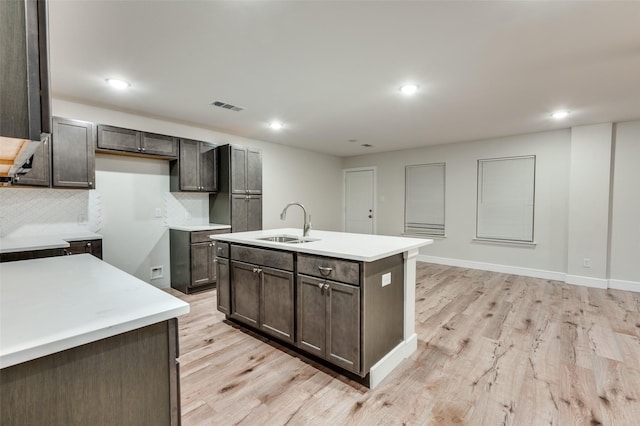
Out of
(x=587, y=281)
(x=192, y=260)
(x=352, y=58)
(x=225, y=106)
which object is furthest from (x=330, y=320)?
(x=587, y=281)

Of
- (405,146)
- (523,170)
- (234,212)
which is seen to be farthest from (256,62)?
(523,170)

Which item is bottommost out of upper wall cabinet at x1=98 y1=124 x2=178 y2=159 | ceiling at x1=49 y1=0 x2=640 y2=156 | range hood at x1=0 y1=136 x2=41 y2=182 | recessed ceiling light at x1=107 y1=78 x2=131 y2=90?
range hood at x1=0 y1=136 x2=41 y2=182

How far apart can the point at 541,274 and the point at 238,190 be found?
5113mm

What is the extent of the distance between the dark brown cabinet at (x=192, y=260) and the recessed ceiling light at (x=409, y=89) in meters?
3.01

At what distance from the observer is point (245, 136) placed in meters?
5.23

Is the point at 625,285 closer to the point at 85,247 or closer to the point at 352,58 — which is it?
the point at 352,58

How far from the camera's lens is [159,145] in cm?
387

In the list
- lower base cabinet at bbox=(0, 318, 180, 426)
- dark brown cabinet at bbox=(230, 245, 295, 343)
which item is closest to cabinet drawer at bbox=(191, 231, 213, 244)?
dark brown cabinet at bbox=(230, 245, 295, 343)

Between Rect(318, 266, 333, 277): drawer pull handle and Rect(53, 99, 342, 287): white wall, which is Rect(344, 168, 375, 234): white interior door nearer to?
Rect(53, 99, 342, 287): white wall

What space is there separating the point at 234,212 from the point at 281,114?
1584mm

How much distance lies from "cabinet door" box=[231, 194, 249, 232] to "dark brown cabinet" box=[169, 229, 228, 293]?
0.88 feet

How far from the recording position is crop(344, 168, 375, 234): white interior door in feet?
23.0

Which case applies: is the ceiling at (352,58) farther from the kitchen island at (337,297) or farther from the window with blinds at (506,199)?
the kitchen island at (337,297)

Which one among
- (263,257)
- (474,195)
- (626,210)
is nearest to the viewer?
(263,257)
